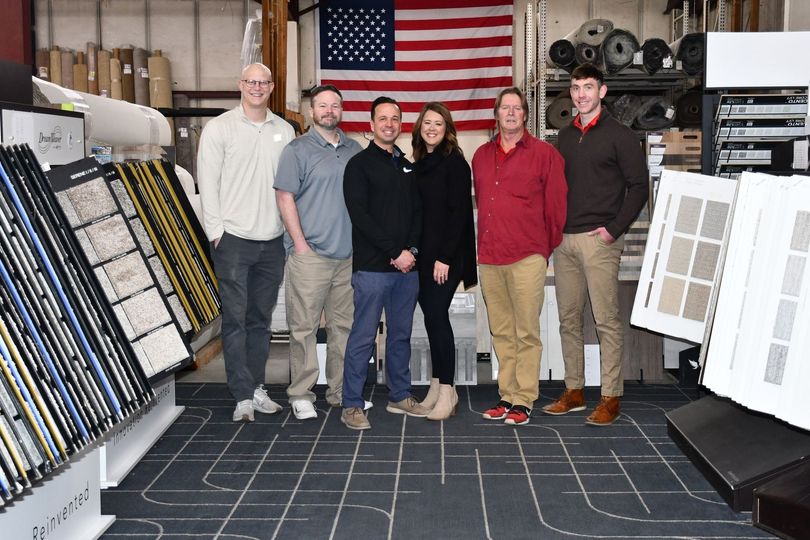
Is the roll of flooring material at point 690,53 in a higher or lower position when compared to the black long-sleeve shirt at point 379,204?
higher

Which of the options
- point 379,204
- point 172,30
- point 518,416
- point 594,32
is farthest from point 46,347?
point 172,30

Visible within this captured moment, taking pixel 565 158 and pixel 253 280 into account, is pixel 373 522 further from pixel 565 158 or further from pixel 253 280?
pixel 565 158

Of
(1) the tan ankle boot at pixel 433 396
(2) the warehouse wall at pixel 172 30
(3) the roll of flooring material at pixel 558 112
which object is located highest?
(2) the warehouse wall at pixel 172 30

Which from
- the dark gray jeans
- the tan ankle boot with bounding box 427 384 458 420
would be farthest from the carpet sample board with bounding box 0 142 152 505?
the tan ankle boot with bounding box 427 384 458 420

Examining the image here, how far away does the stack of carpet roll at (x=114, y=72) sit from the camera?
1059cm

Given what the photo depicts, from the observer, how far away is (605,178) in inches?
166

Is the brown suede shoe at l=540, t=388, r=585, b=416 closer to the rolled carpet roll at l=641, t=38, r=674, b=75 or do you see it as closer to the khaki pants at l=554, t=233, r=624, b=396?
the khaki pants at l=554, t=233, r=624, b=396

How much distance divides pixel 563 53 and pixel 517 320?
13.9 ft

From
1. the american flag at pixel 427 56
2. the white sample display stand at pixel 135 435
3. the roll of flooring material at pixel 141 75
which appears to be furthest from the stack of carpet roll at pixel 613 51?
the roll of flooring material at pixel 141 75

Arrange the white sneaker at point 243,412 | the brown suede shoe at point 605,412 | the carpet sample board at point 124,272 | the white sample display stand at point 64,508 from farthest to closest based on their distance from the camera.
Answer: the white sneaker at point 243,412 → the brown suede shoe at point 605,412 → the carpet sample board at point 124,272 → the white sample display stand at point 64,508

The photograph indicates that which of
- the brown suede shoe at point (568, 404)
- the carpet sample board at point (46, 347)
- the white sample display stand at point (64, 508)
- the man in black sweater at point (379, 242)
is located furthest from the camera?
the brown suede shoe at point (568, 404)

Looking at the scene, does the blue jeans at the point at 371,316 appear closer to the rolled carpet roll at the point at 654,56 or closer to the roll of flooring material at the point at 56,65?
the rolled carpet roll at the point at 654,56

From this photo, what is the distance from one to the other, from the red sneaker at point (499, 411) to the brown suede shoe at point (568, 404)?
215mm

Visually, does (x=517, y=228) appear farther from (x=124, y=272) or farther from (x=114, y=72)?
(x=114, y=72)
